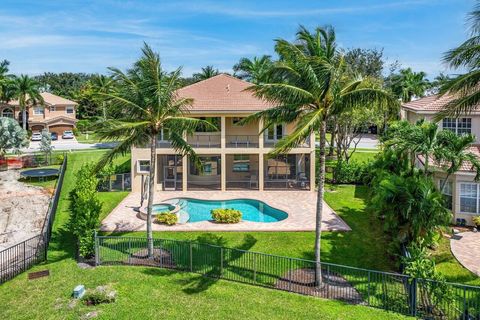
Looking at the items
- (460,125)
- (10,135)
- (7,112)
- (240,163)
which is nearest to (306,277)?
(460,125)

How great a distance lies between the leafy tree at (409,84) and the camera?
59.0m

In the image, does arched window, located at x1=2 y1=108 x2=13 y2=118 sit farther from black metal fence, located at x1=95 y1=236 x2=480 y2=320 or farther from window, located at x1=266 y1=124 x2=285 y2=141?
black metal fence, located at x1=95 y1=236 x2=480 y2=320

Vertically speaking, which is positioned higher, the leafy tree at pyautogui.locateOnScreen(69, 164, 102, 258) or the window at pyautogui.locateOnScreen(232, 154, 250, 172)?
the window at pyautogui.locateOnScreen(232, 154, 250, 172)

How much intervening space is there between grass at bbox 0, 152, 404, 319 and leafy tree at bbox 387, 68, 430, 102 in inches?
1783

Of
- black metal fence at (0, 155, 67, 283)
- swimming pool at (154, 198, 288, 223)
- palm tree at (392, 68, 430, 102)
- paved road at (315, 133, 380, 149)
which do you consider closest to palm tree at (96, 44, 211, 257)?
black metal fence at (0, 155, 67, 283)

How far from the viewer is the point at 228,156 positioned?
33.4 meters

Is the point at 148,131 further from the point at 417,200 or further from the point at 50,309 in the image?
the point at 417,200

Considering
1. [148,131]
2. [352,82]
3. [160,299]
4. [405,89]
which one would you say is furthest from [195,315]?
[405,89]

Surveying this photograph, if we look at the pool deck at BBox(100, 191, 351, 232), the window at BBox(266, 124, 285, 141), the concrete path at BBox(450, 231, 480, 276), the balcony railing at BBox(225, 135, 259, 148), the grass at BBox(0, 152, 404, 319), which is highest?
the window at BBox(266, 124, 285, 141)

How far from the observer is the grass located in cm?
1302

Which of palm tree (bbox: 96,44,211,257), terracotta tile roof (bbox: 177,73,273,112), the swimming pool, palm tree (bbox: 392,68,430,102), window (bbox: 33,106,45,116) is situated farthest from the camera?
window (bbox: 33,106,45,116)

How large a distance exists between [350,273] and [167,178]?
19.4 m

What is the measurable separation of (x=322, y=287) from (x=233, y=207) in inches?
505

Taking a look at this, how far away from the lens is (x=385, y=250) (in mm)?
18641
